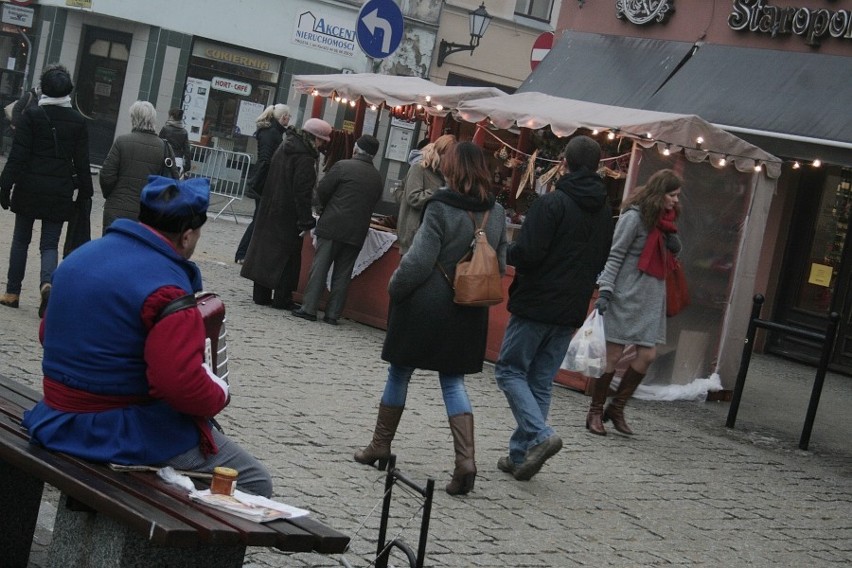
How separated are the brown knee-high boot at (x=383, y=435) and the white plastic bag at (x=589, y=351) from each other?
2.25 m

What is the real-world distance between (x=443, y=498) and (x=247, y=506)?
287 centimetres

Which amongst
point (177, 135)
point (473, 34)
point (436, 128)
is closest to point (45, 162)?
point (436, 128)

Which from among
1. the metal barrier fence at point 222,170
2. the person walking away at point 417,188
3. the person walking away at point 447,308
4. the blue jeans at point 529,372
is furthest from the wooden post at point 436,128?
the metal barrier fence at point 222,170

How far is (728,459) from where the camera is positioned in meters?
9.73

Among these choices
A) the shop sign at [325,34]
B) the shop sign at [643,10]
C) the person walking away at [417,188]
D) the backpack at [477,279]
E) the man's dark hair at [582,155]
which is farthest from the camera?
the shop sign at [325,34]

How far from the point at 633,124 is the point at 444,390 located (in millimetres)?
4771

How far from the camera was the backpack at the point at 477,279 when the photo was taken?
712 cm

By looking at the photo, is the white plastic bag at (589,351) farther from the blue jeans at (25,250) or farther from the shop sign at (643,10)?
the shop sign at (643,10)

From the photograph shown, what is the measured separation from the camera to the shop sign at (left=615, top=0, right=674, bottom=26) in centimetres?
1830

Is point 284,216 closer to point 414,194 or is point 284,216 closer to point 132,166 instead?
point 414,194

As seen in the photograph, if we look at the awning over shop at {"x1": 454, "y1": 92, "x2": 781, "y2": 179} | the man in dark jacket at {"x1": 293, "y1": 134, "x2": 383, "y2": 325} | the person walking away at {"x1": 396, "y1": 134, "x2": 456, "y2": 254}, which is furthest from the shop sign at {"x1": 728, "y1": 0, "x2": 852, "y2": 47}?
the person walking away at {"x1": 396, "y1": 134, "x2": 456, "y2": 254}

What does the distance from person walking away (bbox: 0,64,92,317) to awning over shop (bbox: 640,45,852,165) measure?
26.7ft

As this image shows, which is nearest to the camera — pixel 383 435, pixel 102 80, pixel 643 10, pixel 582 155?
pixel 383 435

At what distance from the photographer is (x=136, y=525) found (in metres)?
4.02
